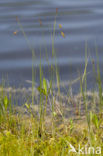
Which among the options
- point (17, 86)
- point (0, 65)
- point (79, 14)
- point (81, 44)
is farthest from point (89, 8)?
point (17, 86)

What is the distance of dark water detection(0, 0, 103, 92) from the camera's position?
3309 millimetres

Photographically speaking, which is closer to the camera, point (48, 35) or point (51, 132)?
point (51, 132)

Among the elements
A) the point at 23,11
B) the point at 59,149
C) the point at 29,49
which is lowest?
the point at 59,149

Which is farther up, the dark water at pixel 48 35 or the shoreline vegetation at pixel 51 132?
the dark water at pixel 48 35

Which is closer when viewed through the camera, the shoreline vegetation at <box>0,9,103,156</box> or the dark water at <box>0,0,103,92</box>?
the shoreline vegetation at <box>0,9,103,156</box>

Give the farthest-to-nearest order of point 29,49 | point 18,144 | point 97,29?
point 97,29 → point 29,49 → point 18,144

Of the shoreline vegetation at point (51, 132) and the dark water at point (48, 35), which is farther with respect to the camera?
the dark water at point (48, 35)

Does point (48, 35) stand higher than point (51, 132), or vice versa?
point (48, 35)

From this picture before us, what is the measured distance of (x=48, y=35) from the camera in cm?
403

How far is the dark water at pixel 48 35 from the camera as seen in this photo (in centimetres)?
331

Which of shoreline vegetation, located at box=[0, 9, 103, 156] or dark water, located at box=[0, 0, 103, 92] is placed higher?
dark water, located at box=[0, 0, 103, 92]

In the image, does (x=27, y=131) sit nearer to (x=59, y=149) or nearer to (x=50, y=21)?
(x=59, y=149)

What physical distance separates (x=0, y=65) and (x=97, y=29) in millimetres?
1442

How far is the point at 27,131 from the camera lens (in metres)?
2.06
